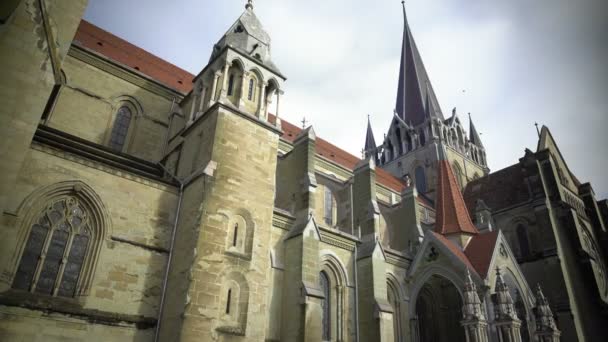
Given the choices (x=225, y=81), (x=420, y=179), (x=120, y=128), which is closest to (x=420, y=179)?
(x=420, y=179)

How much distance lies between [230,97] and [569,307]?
1750cm

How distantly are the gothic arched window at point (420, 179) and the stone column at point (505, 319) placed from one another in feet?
64.1

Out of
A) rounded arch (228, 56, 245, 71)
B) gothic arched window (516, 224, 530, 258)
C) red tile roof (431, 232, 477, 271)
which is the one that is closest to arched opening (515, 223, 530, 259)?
gothic arched window (516, 224, 530, 258)

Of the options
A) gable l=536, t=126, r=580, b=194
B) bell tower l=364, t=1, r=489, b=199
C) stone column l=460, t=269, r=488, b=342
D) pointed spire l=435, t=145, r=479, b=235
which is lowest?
stone column l=460, t=269, r=488, b=342

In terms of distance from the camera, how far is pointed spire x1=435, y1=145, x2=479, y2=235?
17688 mm

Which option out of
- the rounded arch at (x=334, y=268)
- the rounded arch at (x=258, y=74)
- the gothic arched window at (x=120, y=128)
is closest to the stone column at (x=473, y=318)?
the rounded arch at (x=334, y=268)

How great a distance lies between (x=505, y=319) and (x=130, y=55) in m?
16.9

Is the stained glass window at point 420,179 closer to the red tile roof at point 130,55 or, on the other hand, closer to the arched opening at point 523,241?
the arched opening at point 523,241

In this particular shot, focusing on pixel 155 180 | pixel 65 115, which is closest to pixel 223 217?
pixel 155 180

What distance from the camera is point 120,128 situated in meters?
14.8

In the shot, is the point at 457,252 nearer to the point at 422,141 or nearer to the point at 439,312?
the point at 439,312

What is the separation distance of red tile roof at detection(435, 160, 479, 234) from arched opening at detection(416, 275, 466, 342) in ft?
8.22

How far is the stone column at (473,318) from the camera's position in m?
12.0

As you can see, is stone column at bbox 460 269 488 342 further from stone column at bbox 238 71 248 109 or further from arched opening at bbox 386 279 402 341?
stone column at bbox 238 71 248 109
